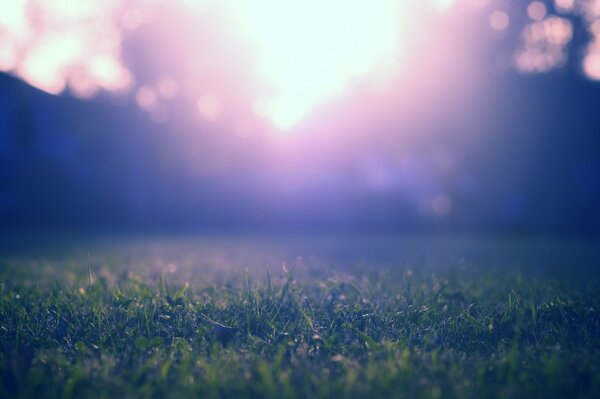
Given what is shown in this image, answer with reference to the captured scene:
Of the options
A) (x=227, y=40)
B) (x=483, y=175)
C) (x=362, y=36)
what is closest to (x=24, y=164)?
(x=227, y=40)

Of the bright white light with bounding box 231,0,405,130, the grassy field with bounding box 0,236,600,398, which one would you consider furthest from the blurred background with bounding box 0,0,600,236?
the grassy field with bounding box 0,236,600,398

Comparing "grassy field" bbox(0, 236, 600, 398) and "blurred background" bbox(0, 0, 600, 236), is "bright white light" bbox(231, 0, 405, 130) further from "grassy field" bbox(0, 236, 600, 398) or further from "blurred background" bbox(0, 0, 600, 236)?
"grassy field" bbox(0, 236, 600, 398)

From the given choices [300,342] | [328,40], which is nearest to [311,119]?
[328,40]

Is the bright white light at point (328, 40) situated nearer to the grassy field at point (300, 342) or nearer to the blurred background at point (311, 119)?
the blurred background at point (311, 119)

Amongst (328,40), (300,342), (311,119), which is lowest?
(300,342)

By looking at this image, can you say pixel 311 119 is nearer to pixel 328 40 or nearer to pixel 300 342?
pixel 328 40

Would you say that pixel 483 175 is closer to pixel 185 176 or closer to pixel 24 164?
pixel 185 176
